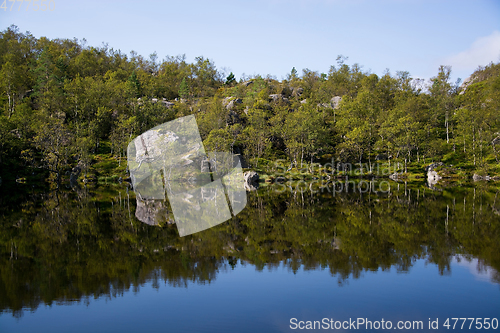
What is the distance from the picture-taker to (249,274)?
12.3m

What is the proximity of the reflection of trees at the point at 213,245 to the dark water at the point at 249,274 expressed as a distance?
64 mm

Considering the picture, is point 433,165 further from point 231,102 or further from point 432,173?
point 231,102

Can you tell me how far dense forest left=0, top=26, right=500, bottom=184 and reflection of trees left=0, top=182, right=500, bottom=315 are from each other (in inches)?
1623

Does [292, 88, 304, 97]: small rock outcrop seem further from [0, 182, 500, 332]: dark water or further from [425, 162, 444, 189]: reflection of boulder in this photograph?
[0, 182, 500, 332]: dark water

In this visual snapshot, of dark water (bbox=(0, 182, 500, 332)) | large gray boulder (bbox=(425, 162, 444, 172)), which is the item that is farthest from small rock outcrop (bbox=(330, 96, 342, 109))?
dark water (bbox=(0, 182, 500, 332))

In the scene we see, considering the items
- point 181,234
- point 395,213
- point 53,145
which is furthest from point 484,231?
point 53,145

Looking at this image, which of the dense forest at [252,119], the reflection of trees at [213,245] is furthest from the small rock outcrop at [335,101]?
the reflection of trees at [213,245]

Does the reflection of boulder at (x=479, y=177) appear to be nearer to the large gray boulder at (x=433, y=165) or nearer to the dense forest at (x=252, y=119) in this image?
the dense forest at (x=252, y=119)

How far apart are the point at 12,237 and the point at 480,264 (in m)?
22.8

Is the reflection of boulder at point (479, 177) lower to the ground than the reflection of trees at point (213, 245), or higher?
lower

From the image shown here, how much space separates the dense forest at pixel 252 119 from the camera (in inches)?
2474

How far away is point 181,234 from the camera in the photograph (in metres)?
18.5

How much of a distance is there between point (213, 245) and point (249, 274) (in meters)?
4.01

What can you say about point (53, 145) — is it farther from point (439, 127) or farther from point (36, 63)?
point (439, 127)
